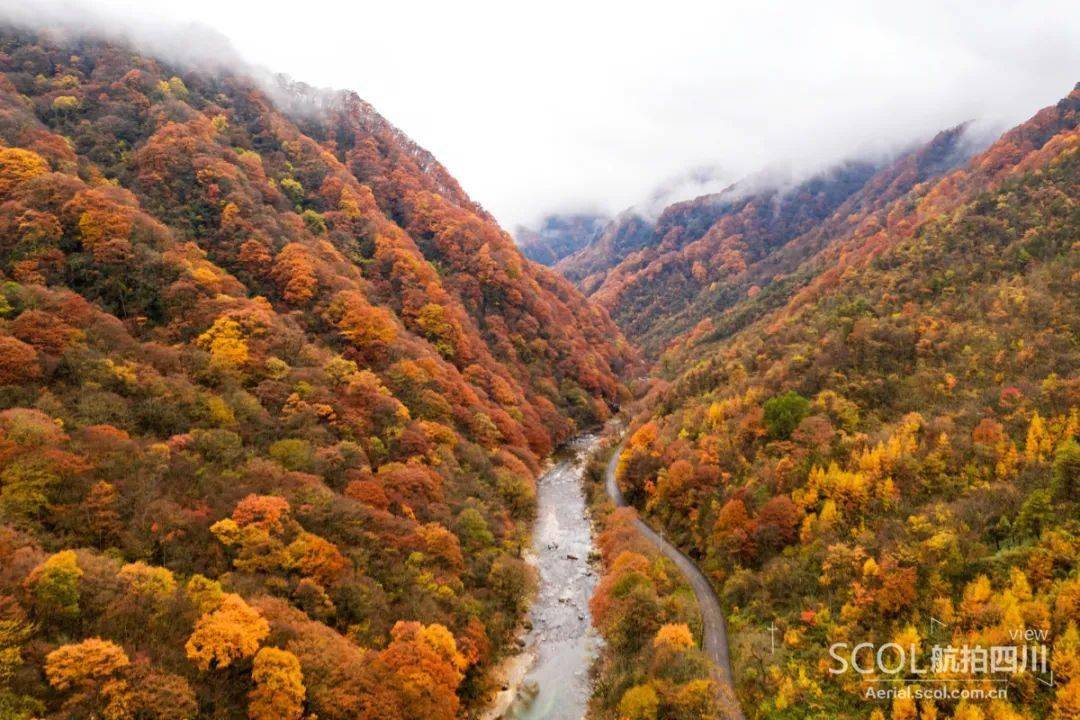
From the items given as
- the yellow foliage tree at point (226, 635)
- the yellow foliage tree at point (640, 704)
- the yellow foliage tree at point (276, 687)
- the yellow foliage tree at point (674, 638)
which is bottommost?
the yellow foliage tree at point (640, 704)

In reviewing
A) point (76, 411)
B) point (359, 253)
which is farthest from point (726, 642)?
point (359, 253)

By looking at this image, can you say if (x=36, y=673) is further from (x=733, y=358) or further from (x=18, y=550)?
(x=733, y=358)

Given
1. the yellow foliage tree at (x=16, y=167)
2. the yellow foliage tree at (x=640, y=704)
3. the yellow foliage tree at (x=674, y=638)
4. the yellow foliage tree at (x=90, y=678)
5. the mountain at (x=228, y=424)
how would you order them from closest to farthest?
1. the yellow foliage tree at (x=90, y=678)
2. the mountain at (x=228, y=424)
3. the yellow foliage tree at (x=640, y=704)
4. the yellow foliage tree at (x=674, y=638)
5. the yellow foliage tree at (x=16, y=167)

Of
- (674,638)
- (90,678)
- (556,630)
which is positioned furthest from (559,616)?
(90,678)

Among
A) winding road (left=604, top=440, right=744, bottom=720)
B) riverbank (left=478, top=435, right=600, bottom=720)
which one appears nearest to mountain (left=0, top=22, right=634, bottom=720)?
riverbank (left=478, top=435, right=600, bottom=720)

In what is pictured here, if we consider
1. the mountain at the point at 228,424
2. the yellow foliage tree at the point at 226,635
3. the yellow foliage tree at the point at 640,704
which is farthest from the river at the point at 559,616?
the yellow foliage tree at the point at 226,635

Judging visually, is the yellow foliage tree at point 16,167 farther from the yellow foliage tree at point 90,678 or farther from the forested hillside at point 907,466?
the forested hillside at point 907,466
